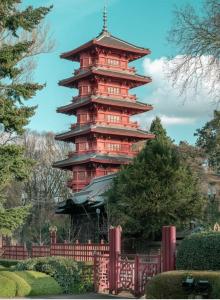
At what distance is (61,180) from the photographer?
55.4 metres

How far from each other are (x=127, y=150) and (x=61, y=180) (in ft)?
32.9

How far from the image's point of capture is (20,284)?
18.2 meters

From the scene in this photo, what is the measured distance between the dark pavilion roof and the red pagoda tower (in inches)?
220

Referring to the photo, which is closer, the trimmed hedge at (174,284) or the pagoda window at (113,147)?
the trimmed hedge at (174,284)

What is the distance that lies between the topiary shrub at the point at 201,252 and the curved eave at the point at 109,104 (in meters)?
31.3

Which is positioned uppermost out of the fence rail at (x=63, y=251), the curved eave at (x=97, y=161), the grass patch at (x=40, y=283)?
the curved eave at (x=97, y=161)

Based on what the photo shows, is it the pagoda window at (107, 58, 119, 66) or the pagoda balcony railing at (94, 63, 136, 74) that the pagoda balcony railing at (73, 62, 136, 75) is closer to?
the pagoda balcony railing at (94, 63, 136, 74)

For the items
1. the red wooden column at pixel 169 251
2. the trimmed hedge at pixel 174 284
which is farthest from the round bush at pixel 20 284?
the trimmed hedge at pixel 174 284

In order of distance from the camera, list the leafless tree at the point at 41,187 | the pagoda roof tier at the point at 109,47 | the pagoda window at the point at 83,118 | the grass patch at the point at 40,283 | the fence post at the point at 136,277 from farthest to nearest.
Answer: the leafless tree at the point at 41,187 → the pagoda window at the point at 83,118 → the pagoda roof tier at the point at 109,47 → the grass patch at the point at 40,283 → the fence post at the point at 136,277

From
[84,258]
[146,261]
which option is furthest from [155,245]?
[146,261]

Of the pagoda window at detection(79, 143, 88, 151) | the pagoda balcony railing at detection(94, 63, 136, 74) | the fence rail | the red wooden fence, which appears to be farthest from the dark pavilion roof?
→ the pagoda balcony railing at detection(94, 63, 136, 74)

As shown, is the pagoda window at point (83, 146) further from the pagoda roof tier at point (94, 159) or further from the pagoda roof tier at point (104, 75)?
the pagoda roof tier at point (104, 75)

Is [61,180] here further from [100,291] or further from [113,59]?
[100,291]

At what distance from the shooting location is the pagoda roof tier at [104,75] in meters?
47.1
